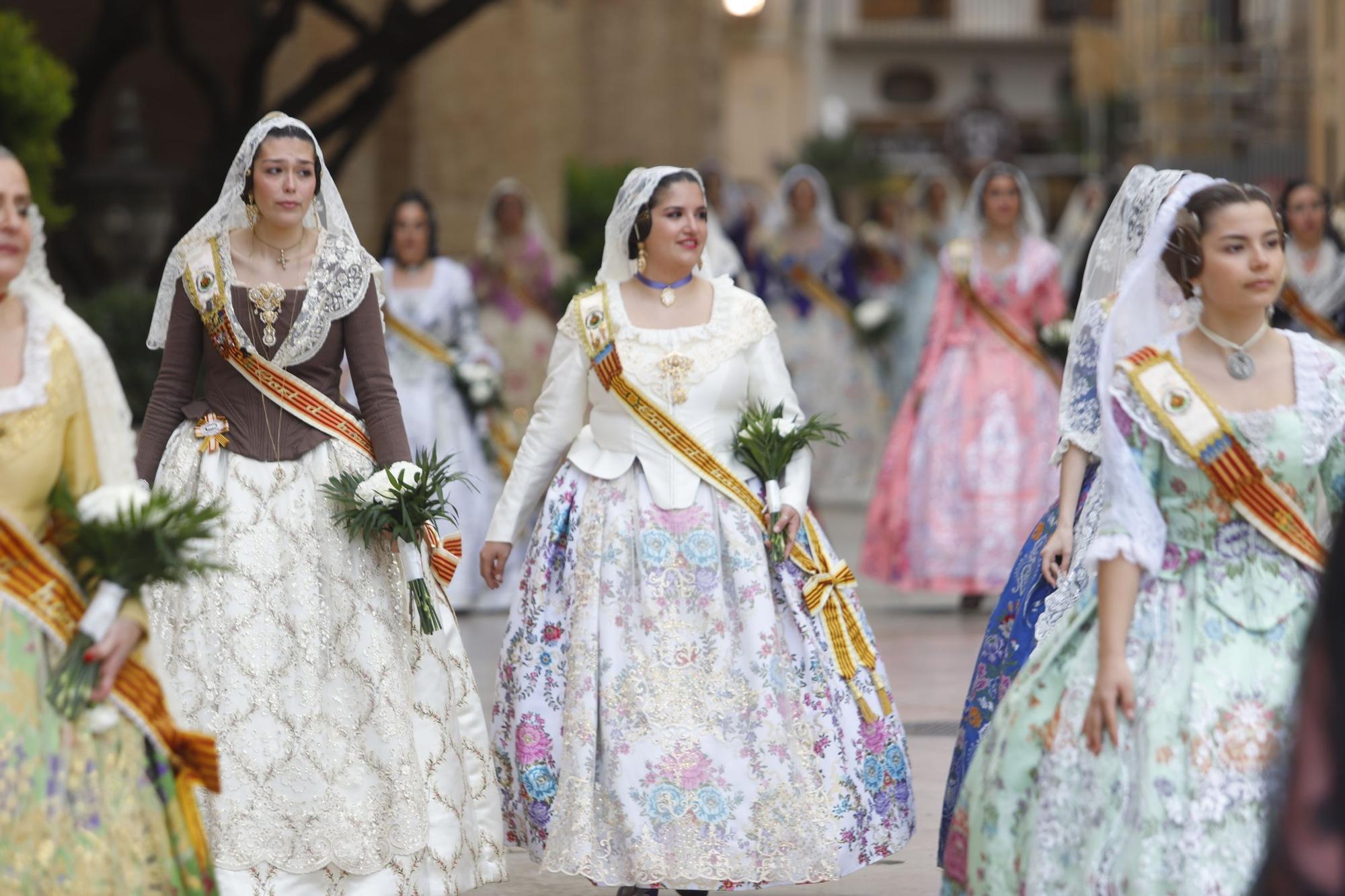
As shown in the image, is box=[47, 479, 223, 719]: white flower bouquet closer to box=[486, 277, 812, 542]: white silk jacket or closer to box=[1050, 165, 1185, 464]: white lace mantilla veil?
box=[486, 277, 812, 542]: white silk jacket

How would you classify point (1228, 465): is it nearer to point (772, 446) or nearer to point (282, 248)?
point (772, 446)

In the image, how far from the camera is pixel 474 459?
431 inches

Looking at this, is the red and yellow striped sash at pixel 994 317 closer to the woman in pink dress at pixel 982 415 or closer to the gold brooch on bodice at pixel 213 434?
the woman in pink dress at pixel 982 415

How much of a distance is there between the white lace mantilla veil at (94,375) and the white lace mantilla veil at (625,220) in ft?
6.66

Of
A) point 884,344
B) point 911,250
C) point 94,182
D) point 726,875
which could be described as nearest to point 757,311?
point 726,875

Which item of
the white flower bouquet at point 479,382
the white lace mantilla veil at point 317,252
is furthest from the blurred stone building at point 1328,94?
the white lace mantilla veil at point 317,252

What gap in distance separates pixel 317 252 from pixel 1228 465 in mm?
2346

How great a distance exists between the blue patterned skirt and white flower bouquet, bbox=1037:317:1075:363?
4.20 metres

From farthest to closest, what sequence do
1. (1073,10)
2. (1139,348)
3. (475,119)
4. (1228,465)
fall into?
1. (1073,10)
2. (475,119)
3. (1139,348)
4. (1228,465)

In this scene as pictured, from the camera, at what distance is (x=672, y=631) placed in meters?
5.53

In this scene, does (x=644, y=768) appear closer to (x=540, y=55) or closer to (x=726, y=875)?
(x=726, y=875)

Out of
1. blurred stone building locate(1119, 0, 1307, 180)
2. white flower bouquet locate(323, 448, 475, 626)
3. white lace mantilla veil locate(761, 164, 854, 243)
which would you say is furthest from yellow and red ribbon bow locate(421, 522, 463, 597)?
blurred stone building locate(1119, 0, 1307, 180)

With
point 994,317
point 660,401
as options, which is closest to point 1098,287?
point 660,401

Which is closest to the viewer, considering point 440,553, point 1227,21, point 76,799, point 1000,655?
point 76,799
